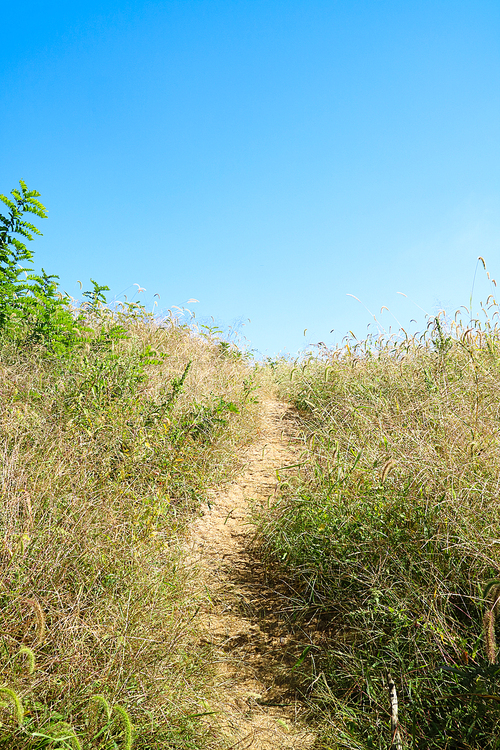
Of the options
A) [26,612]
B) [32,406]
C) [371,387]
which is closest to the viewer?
[26,612]

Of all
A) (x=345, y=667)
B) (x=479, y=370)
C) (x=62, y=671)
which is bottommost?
(x=62, y=671)

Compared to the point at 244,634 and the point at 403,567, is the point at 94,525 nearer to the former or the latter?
the point at 244,634

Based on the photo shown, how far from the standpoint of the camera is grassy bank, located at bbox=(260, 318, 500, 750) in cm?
226

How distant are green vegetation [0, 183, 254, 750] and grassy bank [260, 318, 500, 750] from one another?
82 cm

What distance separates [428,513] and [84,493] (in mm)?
2367

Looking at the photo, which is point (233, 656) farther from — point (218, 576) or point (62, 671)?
point (62, 671)

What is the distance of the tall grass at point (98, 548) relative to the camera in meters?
2.17

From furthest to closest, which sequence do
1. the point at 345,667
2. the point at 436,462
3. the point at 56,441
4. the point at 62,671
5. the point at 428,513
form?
1. the point at 56,441
2. the point at 436,462
3. the point at 428,513
4. the point at 345,667
5. the point at 62,671

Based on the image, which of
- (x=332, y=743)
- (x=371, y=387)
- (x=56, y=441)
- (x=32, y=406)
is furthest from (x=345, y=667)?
(x=371, y=387)

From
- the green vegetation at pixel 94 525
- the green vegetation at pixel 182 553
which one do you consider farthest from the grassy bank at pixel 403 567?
the green vegetation at pixel 94 525

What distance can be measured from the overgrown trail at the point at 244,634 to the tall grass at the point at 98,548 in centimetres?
20

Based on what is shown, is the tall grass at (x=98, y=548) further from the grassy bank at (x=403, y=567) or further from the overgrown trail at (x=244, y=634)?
the grassy bank at (x=403, y=567)

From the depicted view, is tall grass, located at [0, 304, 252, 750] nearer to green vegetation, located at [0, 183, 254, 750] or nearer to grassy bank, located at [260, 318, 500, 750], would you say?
green vegetation, located at [0, 183, 254, 750]

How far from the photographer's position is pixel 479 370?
17.0 ft
